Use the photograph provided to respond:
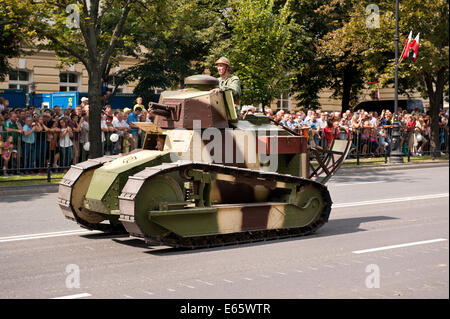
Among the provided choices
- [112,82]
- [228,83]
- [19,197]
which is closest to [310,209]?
[228,83]

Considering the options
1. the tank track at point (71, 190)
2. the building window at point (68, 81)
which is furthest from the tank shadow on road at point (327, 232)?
the building window at point (68, 81)

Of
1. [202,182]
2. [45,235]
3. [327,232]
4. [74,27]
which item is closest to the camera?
[202,182]

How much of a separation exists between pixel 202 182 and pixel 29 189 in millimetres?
8609

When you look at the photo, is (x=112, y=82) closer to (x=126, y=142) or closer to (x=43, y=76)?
(x=43, y=76)

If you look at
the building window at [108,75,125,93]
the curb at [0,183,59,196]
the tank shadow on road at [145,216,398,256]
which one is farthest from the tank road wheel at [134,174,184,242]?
the building window at [108,75,125,93]

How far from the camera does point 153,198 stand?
959 cm

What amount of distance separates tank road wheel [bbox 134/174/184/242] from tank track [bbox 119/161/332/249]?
10 centimetres

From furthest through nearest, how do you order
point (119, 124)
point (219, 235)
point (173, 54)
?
1. point (173, 54)
2. point (119, 124)
3. point (219, 235)

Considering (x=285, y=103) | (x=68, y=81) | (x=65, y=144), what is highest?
(x=68, y=81)

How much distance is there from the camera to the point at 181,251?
977cm

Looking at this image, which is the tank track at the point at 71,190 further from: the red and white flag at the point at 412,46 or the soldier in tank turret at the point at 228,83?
the red and white flag at the point at 412,46

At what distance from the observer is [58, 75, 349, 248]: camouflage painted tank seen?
31.6 ft

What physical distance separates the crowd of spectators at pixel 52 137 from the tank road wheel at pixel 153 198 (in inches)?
291

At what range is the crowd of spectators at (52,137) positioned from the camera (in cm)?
1809
